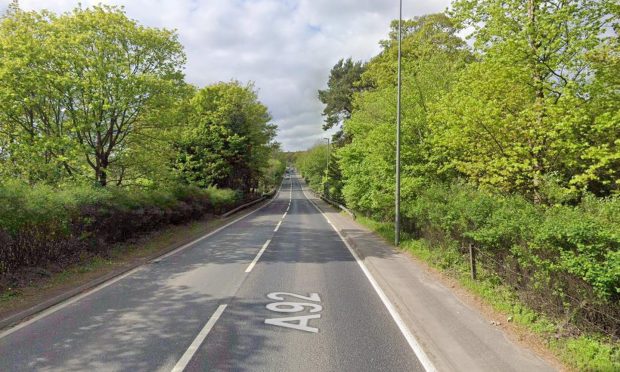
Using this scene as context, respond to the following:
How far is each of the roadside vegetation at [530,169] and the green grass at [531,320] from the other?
3cm

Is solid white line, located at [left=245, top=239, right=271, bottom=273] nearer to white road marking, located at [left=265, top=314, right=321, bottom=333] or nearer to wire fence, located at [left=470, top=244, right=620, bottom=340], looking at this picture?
white road marking, located at [left=265, top=314, right=321, bottom=333]

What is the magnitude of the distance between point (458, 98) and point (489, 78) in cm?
117

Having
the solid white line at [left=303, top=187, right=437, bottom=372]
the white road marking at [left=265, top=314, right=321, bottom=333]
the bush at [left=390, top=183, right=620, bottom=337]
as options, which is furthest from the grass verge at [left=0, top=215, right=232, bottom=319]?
the bush at [left=390, top=183, right=620, bottom=337]

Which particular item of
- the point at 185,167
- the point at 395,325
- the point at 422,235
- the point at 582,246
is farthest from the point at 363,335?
the point at 185,167

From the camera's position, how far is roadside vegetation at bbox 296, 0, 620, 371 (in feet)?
16.4

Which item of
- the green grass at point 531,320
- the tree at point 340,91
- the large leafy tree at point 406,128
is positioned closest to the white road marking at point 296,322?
the green grass at point 531,320

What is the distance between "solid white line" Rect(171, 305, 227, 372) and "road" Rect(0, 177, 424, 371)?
0.02 metres

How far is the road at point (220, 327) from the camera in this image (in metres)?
4.83

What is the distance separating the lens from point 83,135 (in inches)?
656

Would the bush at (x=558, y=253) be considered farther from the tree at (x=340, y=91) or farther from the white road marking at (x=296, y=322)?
the tree at (x=340, y=91)

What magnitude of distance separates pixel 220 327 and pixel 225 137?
31424 mm

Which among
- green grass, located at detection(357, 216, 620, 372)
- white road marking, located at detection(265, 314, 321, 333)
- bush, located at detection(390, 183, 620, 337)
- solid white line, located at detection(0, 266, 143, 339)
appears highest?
bush, located at detection(390, 183, 620, 337)

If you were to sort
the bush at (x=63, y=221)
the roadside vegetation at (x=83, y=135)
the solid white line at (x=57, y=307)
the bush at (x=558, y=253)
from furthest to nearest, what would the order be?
the roadside vegetation at (x=83, y=135) → the bush at (x=63, y=221) → the solid white line at (x=57, y=307) → the bush at (x=558, y=253)

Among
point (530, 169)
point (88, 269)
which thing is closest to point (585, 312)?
point (530, 169)
